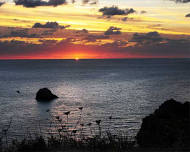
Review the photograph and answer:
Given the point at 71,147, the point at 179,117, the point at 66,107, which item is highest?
the point at 71,147

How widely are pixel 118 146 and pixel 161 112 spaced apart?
1593cm

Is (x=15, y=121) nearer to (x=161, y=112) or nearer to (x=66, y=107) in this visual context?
(x=66, y=107)

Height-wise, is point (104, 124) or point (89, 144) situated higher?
point (89, 144)

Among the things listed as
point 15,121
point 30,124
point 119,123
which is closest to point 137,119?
point 119,123

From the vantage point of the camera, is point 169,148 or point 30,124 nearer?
point 169,148

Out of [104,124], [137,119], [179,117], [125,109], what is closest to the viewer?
[179,117]

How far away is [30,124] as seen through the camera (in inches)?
1607

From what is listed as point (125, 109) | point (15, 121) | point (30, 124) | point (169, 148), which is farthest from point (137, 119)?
point (169, 148)

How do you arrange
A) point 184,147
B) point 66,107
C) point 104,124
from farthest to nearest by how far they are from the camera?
point 66,107 < point 104,124 < point 184,147

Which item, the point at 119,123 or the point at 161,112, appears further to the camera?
the point at 119,123

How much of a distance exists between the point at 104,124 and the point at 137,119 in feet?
21.3

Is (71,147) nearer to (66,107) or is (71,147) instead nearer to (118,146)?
(118,146)

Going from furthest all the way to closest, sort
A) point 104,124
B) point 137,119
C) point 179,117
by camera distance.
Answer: point 137,119
point 104,124
point 179,117

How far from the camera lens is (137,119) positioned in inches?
1684
